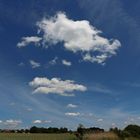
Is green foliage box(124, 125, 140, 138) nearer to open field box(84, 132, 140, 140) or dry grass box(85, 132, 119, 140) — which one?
open field box(84, 132, 140, 140)

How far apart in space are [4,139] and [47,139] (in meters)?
9.79

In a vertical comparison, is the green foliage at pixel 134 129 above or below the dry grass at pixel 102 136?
above

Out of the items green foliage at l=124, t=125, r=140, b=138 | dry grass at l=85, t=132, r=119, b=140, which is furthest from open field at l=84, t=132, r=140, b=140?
green foliage at l=124, t=125, r=140, b=138

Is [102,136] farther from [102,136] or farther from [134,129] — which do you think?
[134,129]

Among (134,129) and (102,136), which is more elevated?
(134,129)

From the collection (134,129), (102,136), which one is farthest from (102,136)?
(134,129)

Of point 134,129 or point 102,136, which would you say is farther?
point 134,129

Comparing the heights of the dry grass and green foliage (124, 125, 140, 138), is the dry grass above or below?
below

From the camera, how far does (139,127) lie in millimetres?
96188

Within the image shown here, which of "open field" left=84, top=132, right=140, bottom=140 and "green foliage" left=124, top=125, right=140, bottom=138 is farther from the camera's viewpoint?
Answer: "green foliage" left=124, top=125, right=140, bottom=138

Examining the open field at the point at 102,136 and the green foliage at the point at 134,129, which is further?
the green foliage at the point at 134,129

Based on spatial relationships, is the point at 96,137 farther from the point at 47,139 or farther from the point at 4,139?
the point at 4,139

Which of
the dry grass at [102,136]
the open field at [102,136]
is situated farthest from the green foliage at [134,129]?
the dry grass at [102,136]

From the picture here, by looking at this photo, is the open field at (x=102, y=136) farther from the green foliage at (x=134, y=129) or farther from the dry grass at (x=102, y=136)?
the green foliage at (x=134, y=129)
